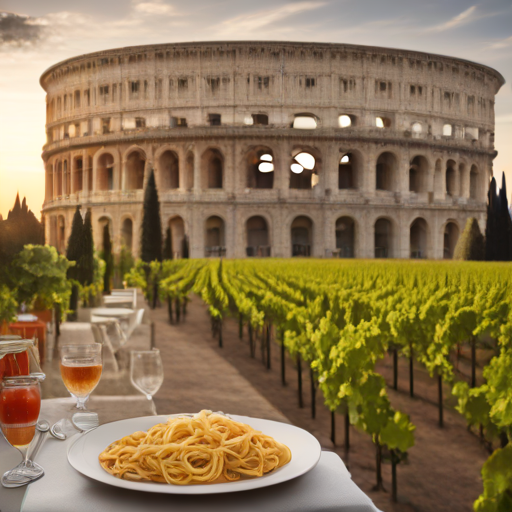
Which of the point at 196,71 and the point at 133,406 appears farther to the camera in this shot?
the point at 196,71

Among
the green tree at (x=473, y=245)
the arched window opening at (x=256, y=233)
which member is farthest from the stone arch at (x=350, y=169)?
the green tree at (x=473, y=245)

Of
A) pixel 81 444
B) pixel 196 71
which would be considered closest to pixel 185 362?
pixel 81 444

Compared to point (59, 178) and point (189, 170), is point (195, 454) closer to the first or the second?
point (189, 170)

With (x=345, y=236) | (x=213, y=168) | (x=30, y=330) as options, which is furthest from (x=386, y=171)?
(x=30, y=330)

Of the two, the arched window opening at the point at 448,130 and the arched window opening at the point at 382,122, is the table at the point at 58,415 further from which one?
the arched window opening at the point at 448,130

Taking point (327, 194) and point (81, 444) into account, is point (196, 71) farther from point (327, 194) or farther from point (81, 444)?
point (81, 444)

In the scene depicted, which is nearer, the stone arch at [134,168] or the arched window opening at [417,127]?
the stone arch at [134,168]
